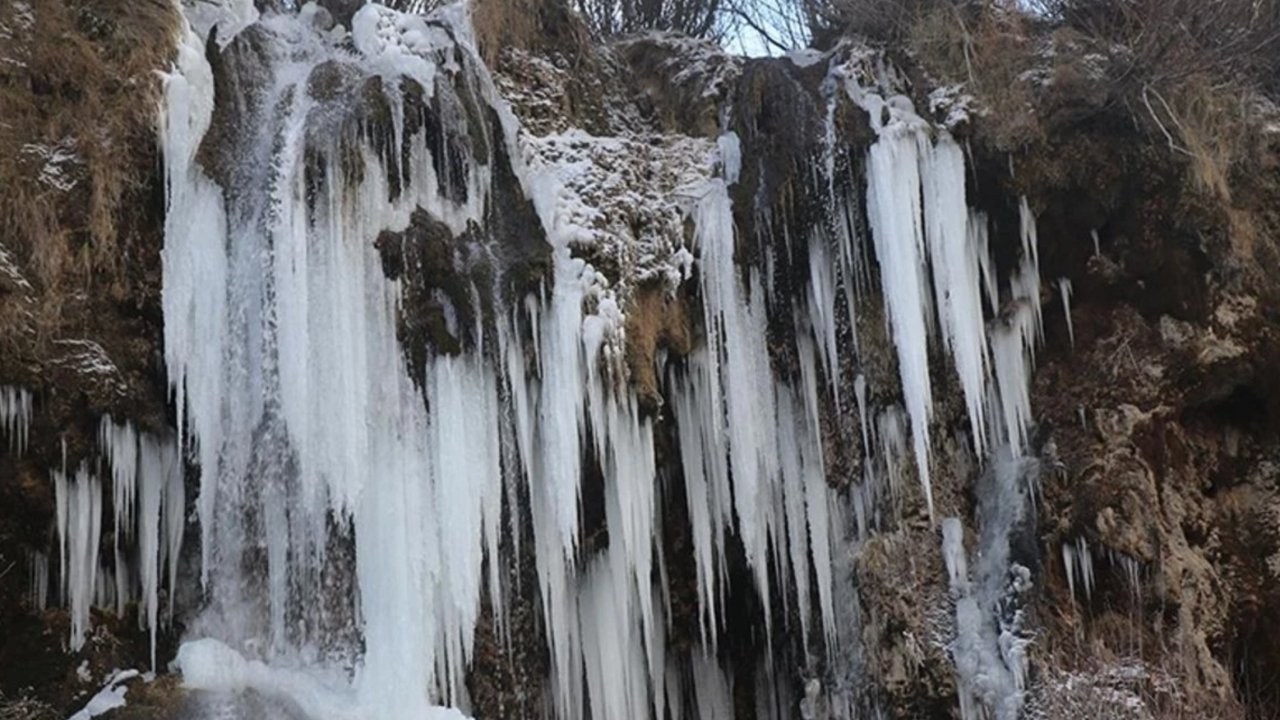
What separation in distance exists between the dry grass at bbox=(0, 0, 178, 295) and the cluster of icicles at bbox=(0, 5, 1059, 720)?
26cm

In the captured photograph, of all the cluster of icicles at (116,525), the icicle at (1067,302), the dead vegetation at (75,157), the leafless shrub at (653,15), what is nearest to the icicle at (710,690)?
the icicle at (1067,302)

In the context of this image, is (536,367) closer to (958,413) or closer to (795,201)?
(795,201)

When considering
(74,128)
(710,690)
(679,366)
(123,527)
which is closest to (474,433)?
(679,366)

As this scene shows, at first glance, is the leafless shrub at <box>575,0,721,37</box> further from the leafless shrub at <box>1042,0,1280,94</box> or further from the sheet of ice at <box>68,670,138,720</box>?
the sheet of ice at <box>68,670,138,720</box>

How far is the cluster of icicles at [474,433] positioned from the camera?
28.8ft

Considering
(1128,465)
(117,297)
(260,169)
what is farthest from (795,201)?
(117,297)

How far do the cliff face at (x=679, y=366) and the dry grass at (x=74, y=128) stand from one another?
0.03 meters

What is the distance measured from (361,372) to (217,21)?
307 cm

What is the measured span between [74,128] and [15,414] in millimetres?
1856

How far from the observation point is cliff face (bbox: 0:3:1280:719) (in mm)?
8867

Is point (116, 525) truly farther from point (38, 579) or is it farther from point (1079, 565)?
point (1079, 565)

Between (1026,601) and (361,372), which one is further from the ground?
(361,372)

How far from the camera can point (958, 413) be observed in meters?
10.8

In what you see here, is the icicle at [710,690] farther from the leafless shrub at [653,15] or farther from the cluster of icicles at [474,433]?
the leafless shrub at [653,15]
